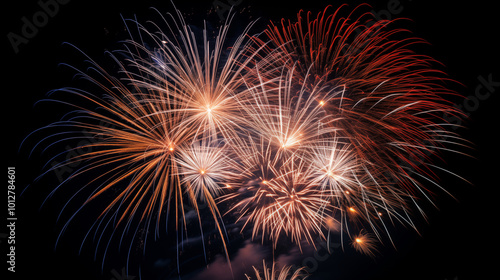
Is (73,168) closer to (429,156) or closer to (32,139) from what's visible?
(32,139)

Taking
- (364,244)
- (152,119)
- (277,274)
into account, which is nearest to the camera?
(152,119)

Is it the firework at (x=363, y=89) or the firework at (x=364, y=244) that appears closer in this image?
the firework at (x=363, y=89)

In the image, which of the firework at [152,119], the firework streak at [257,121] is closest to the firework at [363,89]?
the firework streak at [257,121]

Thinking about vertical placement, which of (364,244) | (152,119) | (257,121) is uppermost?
(152,119)

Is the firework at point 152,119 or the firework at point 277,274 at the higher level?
the firework at point 152,119

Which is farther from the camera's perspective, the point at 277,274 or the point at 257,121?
the point at 277,274

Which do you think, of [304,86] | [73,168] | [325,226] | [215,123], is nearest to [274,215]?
[325,226]

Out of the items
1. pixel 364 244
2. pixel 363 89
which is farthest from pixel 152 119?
pixel 364 244

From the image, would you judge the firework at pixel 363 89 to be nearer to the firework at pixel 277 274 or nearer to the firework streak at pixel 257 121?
the firework streak at pixel 257 121

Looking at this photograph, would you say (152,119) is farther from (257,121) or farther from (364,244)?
(364,244)

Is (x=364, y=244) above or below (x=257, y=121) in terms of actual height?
below

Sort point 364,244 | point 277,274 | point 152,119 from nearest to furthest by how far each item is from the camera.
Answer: point 152,119 < point 277,274 < point 364,244

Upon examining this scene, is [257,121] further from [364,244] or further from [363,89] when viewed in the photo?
[364,244]

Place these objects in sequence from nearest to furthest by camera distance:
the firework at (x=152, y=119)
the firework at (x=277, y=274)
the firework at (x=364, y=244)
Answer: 1. the firework at (x=152, y=119)
2. the firework at (x=277, y=274)
3. the firework at (x=364, y=244)
